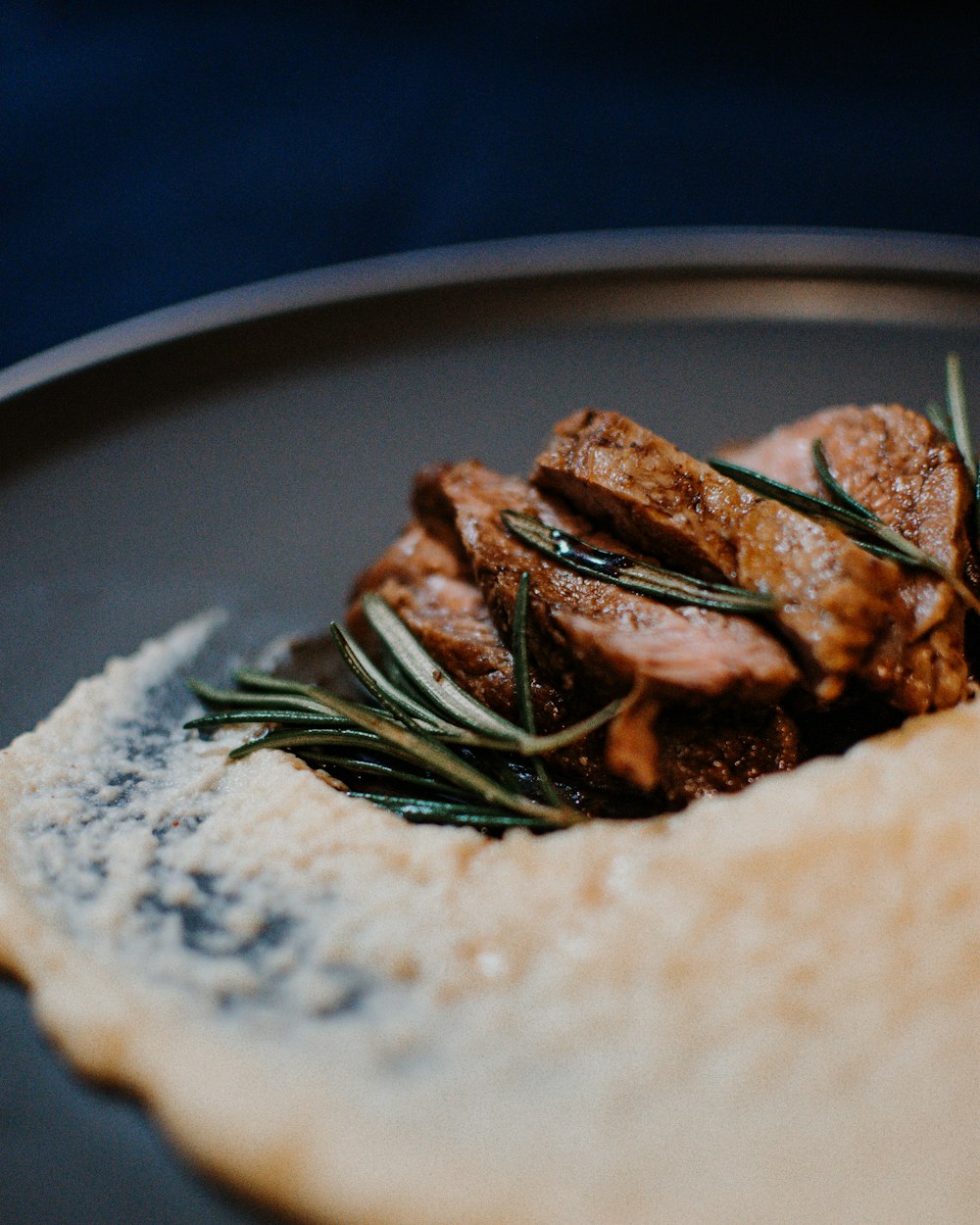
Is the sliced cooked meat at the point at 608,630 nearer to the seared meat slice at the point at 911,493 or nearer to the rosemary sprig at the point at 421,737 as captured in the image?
the rosemary sprig at the point at 421,737

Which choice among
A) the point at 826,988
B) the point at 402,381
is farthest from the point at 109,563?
the point at 826,988

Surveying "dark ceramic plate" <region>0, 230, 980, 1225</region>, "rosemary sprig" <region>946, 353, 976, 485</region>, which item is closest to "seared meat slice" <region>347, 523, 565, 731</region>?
"dark ceramic plate" <region>0, 230, 980, 1225</region>

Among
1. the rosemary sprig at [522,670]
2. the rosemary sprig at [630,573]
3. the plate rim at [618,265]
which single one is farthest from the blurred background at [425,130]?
the rosemary sprig at [522,670]

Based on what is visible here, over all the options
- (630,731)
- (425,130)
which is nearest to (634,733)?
(630,731)

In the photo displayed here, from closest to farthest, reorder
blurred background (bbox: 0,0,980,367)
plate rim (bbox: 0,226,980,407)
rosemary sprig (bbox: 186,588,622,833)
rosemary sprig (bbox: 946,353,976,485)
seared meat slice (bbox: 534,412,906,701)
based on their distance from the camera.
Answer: seared meat slice (bbox: 534,412,906,701) → rosemary sprig (bbox: 186,588,622,833) → rosemary sprig (bbox: 946,353,976,485) → plate rim (bbox: 0,226,980,407) → blurred background (bbox: 0,0,980,367)

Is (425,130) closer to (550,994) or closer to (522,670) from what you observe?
(522,670)

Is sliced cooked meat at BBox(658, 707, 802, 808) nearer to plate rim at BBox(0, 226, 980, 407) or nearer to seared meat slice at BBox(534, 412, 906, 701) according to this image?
seared meat slice at BBox(534, 412, 906, 701)

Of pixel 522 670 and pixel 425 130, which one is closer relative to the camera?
pixel 522 670
